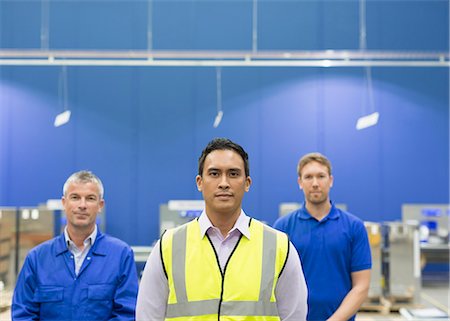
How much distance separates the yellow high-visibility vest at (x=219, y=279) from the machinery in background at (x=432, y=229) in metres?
6.26

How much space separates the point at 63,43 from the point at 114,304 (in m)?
7.06

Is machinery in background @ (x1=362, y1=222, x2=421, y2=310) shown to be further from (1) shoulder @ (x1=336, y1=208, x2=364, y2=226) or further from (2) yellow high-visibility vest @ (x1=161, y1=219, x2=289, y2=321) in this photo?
(2) yellow high-visibility vest @ (x1=161, y1=219, x2=289, y2=321)

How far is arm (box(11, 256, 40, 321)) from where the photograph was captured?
2.18 m

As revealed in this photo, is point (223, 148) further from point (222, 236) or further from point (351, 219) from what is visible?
point (351, 219)

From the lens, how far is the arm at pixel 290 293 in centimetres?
166

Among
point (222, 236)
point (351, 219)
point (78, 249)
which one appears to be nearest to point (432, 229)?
point (351, 219)

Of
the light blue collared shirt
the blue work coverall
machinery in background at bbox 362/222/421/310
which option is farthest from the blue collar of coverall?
machinery in background at bbox 362/222/421/310

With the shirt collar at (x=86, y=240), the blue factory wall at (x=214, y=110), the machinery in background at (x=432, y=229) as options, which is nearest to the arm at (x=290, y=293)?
the shirt collar at (x=86, y=240)

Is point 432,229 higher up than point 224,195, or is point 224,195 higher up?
point 224,195

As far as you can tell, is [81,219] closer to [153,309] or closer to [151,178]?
[153,309]

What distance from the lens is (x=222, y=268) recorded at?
62.9 inches

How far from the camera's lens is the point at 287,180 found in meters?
8.26

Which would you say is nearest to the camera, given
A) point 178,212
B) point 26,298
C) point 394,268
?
point 26,298

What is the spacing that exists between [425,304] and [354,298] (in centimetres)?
441
